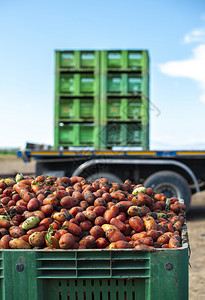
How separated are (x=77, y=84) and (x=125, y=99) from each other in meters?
1.25

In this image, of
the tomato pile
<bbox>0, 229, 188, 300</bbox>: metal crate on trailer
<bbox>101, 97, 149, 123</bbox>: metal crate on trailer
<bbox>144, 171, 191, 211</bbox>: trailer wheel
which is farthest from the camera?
<bbox>101, 97, 149, 123</bbox>: metal crate on trailer

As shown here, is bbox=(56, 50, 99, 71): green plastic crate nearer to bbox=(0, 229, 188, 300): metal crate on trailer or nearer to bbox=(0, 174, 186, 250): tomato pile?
bbox=(0, 174, 186, 250): tomato pile

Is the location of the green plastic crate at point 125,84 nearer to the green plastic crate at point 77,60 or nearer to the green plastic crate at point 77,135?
the green plastic crate at point 77,60

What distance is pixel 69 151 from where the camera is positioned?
23.8 feet

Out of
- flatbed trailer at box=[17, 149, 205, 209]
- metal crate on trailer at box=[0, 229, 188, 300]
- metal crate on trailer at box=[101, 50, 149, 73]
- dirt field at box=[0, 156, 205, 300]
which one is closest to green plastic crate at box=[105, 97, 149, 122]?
metal crate on trailer at box=[101, 50, 149, 73]

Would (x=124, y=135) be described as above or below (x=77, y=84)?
below

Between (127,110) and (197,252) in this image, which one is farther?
(127,110)

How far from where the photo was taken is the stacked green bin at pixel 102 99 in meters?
7.75

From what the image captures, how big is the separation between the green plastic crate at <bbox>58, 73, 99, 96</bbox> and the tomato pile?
5.41 meters

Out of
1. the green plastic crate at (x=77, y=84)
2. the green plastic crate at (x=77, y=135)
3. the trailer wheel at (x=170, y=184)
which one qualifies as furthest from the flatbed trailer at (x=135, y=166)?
the green plastic crate at (x=77, y=84)

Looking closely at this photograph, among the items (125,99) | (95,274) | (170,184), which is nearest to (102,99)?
(125,99)

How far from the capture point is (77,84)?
25.9ft

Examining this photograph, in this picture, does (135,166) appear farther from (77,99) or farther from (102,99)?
(77,99)

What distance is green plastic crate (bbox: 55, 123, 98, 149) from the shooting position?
→ 7770 mm
